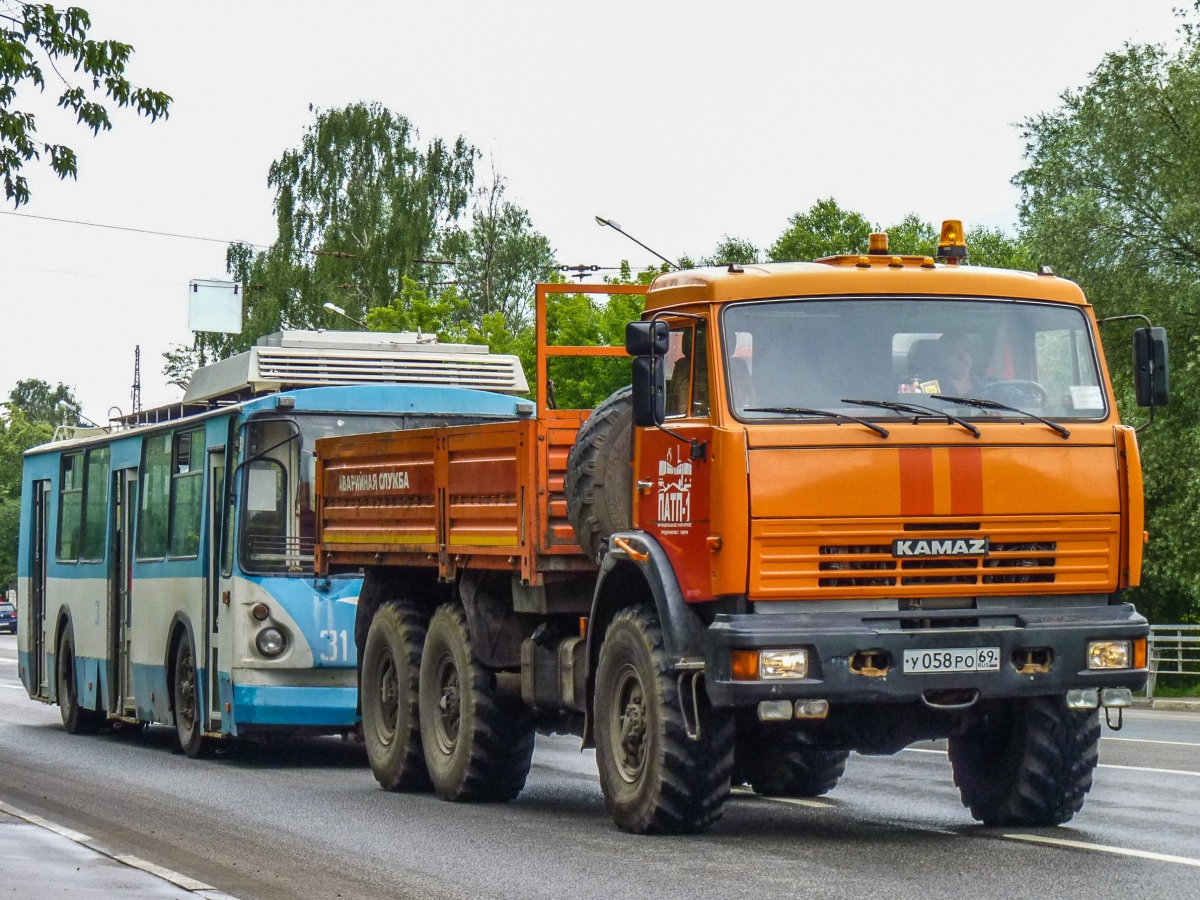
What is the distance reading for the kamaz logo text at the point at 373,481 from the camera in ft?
46.6

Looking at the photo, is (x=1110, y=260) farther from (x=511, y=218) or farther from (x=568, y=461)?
(x=511, y=218)

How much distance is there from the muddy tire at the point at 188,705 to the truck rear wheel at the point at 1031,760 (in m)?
8.29

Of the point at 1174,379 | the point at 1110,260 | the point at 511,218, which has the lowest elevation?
the point at 1174,379

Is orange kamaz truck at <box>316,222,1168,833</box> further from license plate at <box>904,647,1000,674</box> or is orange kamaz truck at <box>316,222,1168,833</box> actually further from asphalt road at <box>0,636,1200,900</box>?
asphalt road at <box>0,636,1200,900</box>

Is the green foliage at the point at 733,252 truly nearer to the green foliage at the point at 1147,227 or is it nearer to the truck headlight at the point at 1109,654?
the green foliage at the point at 1147,227

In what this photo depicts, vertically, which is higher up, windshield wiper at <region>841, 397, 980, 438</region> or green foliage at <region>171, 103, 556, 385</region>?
green foliage at <region>171, 103, 556, 385</region>

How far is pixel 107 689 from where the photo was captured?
20.7 metres

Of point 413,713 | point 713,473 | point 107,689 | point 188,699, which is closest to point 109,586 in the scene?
point 107,689

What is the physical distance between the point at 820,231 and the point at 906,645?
7087 cm

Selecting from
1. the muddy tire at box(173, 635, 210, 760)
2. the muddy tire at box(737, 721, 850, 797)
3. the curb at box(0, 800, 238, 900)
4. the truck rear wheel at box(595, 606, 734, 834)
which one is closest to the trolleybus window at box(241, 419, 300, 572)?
the muddy tire at box(173, 635, 210, 760)

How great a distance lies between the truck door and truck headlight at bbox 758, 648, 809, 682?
49 cm

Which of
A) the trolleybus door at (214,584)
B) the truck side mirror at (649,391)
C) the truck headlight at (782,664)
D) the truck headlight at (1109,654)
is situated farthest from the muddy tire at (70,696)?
the truck headlight at (1109,654)

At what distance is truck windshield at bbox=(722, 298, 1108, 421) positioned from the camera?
1027 centimetres

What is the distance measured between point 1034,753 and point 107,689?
1223 centimetres
